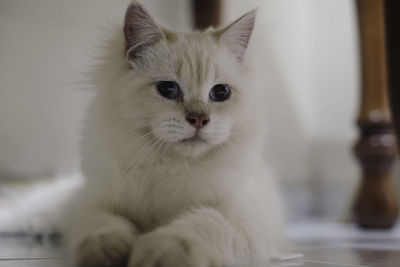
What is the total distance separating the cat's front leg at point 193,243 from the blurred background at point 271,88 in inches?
52.6

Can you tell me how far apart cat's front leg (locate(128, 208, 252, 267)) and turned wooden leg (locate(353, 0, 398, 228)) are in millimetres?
907

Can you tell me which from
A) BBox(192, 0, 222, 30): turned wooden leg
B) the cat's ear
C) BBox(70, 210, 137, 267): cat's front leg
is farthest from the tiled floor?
BBox(192, 0, 222, 30): turned wooden leg

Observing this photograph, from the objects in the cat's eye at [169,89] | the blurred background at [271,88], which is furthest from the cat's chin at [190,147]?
the blurred background at [271,88]

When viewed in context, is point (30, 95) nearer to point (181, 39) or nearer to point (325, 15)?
point (181, 39)

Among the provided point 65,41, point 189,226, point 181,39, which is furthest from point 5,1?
point 189,226

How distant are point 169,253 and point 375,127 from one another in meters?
1.15

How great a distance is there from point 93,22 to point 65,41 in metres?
0.17

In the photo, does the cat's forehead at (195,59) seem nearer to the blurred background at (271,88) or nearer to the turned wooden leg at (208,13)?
the turned wooden leg at (208,13)

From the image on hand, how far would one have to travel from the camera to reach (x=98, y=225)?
996mm

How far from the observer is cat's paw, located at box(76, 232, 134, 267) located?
88cm

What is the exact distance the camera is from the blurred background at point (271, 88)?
2.26 metres

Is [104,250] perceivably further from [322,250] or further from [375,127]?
[375,127]

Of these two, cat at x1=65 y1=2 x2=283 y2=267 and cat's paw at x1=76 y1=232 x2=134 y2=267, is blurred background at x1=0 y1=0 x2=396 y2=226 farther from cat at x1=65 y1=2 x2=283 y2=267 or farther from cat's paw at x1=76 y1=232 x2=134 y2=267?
cat's paw at x1=76 y1=232 x2=134 y2=267

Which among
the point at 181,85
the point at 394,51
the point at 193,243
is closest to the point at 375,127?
the point at 394,51
